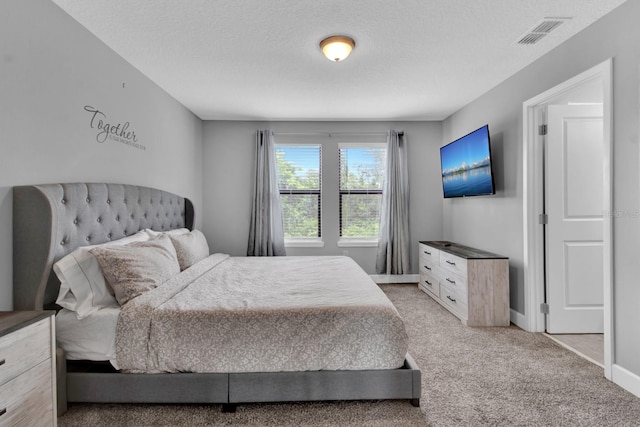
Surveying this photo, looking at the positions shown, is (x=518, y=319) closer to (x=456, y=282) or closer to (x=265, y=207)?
(x=456, y=282)

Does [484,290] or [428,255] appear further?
[428,255]

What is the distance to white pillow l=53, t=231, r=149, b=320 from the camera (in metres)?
1.76

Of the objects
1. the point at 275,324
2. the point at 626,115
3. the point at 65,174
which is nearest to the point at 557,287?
the point at 626,115

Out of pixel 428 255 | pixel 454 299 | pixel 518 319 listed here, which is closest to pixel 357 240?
pixel 428 255

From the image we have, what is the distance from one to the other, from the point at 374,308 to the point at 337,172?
3.13 meters

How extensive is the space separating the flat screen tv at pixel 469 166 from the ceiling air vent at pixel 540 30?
2.84ft

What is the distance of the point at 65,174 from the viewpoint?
6.61 feet

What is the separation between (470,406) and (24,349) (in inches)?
90.2

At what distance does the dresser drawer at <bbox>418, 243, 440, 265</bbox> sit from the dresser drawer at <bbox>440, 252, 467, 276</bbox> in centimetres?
16

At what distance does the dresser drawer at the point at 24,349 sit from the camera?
1156 mm

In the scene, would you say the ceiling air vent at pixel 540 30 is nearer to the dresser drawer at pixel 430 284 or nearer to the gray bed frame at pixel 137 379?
the gray bed frame at pixel 137 379

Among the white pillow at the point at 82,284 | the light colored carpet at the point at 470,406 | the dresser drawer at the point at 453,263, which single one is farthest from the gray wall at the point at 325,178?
the white pillow at the point at 82,284

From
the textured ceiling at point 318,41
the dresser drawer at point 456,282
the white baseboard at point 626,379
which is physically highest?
the textured ceiling at point 318,41

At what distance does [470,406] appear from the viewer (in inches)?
71.7
